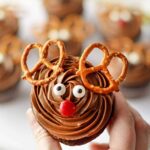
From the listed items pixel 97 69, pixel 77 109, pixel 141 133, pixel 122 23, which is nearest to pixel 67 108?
pixel 77 109

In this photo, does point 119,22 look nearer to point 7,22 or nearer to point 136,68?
point 136,68

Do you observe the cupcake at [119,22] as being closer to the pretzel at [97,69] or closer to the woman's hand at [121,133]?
the woman's hand at [121,133]

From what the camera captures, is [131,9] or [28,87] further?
[131,9]

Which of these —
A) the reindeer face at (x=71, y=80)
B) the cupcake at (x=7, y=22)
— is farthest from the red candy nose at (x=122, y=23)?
the reindeer face at (x=71, y=80)

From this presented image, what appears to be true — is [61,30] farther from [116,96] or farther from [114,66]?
[116,96]

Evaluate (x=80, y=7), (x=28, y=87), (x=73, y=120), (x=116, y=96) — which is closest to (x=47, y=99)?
(x=73, y=120)

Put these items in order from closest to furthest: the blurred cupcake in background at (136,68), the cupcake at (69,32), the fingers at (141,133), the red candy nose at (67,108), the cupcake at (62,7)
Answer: the red candy nose at (67,108) → the fingers at (141,133) → the blurred cupcake in background at (136,68) → the cupcake at (69,32) → the cupcake at (62,7)

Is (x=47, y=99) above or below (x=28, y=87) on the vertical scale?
above
